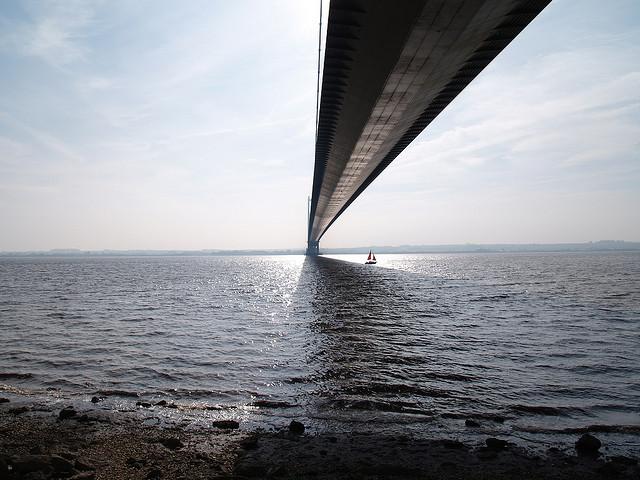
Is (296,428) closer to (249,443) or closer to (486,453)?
(249,443)

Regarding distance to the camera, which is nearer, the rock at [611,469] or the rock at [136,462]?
the rock at [611,469]

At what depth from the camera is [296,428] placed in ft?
23.0

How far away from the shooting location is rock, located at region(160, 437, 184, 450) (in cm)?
640

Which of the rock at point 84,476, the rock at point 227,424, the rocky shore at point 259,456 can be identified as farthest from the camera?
the rock at point 227,424

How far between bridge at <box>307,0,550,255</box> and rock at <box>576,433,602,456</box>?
463 inches

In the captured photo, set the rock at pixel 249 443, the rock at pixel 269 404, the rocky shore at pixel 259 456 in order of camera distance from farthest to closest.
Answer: the rock at pixel 269 404 → the rock at pixel 249 443 → the rocky shore at pixel 259 456

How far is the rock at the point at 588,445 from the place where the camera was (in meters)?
6.29

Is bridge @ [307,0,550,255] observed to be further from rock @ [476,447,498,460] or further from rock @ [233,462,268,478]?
rock @ [233,462,268,478]

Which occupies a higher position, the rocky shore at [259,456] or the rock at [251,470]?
the rock at [251,470]

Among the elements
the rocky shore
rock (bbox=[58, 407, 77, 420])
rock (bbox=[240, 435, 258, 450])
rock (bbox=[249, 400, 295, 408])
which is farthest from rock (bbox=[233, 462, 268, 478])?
rock (bbox=[58, 407, 77, 420])

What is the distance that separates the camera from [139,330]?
17.2 m

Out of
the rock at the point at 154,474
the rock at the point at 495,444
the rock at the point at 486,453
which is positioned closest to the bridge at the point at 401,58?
the rock at the point at 495,444

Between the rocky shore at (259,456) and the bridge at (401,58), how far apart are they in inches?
472

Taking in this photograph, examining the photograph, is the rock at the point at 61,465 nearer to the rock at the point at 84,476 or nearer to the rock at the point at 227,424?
the rock at the point at 84,476
